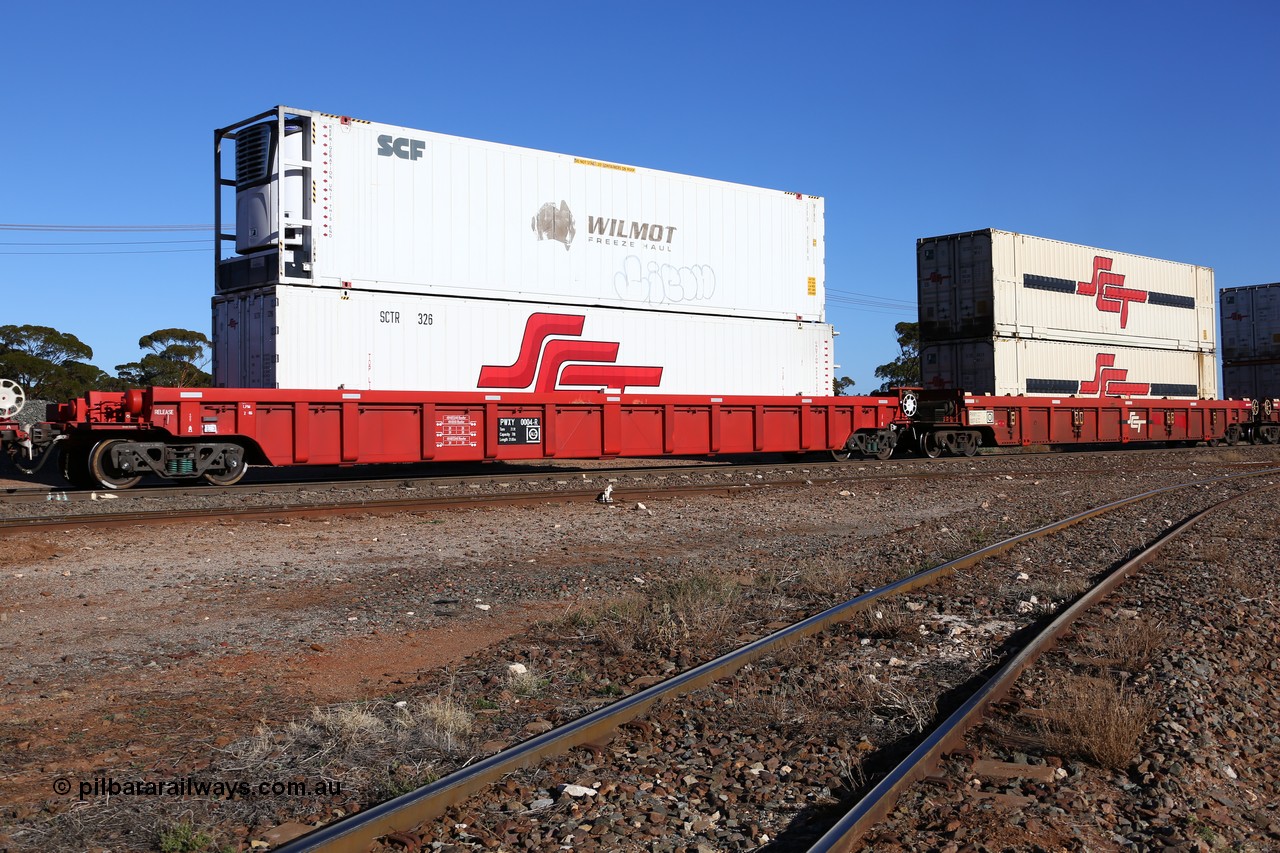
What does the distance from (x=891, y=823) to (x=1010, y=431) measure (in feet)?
75.9

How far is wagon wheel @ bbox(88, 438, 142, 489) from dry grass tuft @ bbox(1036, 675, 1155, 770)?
13.0 m

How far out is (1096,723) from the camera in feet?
13.9

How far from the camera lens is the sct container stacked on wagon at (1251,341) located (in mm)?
36062

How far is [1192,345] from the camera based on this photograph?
30.8m

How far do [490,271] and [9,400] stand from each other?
724cm

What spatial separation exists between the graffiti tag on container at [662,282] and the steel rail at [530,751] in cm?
1130

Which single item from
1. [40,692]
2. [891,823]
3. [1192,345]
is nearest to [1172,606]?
[891,823]

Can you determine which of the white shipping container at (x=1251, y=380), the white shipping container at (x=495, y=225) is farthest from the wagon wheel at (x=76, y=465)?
the white shipping container at (x=1251, y=380)

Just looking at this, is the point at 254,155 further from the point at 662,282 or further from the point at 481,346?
the point at 662,282

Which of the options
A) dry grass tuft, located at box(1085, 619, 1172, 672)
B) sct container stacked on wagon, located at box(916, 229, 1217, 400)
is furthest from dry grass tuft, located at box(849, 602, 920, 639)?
sct container stacked on wagon, located at box(916, 229, 1217, 400)

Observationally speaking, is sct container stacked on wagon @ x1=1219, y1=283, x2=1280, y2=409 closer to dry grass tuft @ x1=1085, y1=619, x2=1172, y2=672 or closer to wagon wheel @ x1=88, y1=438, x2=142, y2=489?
dry grass tuft @ x1=1085, y1=619, x2=1172, y2=672

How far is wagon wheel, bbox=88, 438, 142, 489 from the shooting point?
13828mm

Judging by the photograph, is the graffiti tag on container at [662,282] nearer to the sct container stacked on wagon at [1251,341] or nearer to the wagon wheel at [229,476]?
the wagon wheel at [229,476]

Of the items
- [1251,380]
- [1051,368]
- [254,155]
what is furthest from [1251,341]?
[254,155]
